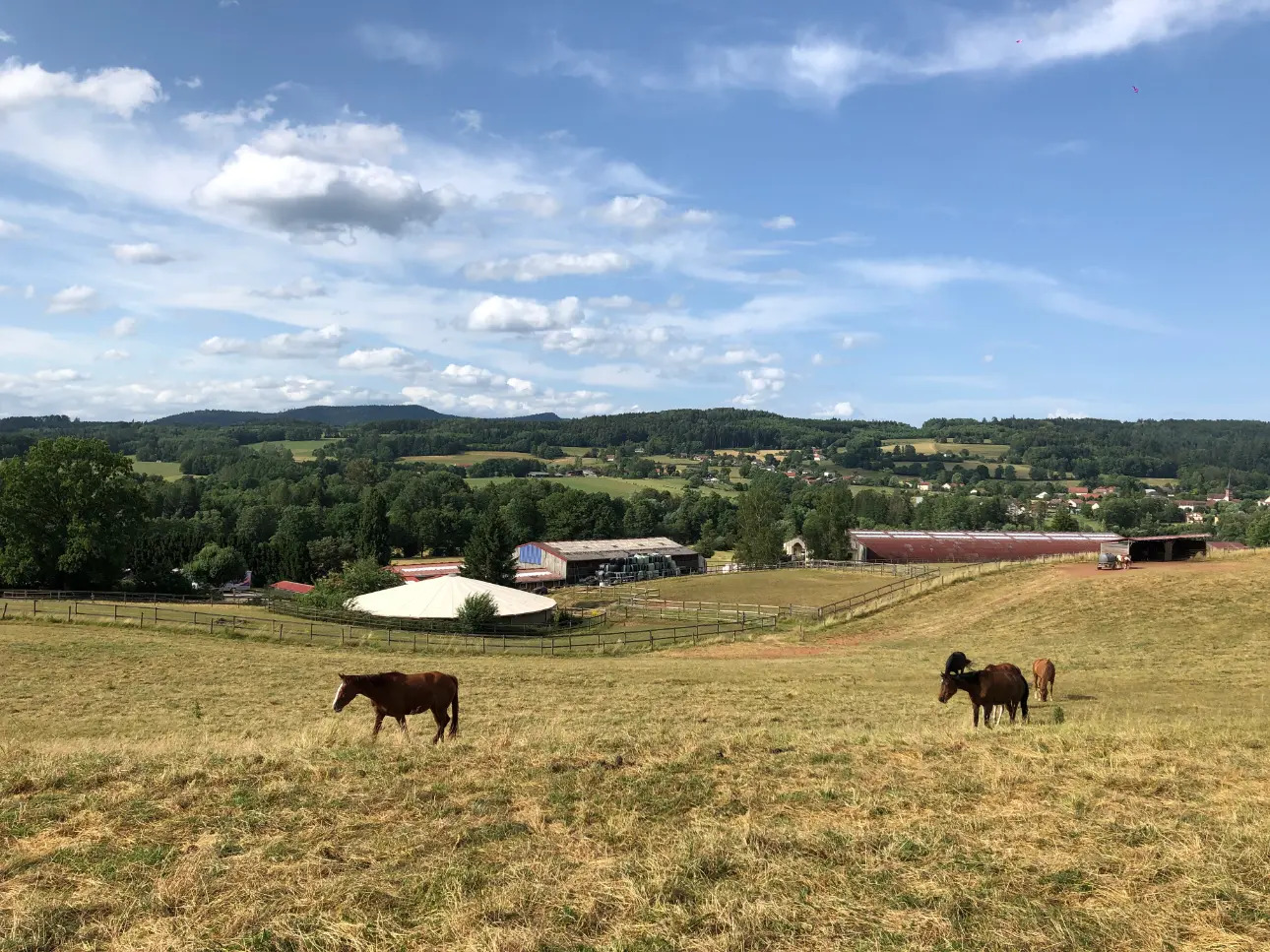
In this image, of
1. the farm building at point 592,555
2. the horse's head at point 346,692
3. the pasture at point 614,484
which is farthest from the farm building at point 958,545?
the pasture at point 614,484

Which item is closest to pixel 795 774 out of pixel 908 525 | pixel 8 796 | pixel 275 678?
pixel 8 796

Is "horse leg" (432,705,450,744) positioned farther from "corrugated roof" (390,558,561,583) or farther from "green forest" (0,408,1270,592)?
"corrugated roof" (390,558,561,583)

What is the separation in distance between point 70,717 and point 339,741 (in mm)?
10869

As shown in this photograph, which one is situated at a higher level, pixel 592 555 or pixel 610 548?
pixel 610 548

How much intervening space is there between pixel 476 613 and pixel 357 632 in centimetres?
649

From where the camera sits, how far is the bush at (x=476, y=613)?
146 ft

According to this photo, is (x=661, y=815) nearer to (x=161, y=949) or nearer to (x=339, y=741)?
(x=161, y=949)

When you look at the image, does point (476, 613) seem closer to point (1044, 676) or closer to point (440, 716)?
point (1044, 676)

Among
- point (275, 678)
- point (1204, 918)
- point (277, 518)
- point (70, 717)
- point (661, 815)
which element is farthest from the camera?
point (277, 518)

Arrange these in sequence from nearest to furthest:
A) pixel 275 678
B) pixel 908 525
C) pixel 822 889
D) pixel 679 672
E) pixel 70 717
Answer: pixel 822 889
pixel 70 717
pixel 275 678
pixel 679 672
pixel 908 525

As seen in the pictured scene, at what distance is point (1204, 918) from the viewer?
19.9 ft

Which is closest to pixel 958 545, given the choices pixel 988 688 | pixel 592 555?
pixel 592 555

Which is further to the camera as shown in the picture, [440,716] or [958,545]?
[958,545]

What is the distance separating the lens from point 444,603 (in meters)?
47.7
